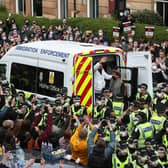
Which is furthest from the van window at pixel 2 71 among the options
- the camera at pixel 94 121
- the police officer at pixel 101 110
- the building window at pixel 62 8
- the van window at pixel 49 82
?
the building window at pixel 62 8

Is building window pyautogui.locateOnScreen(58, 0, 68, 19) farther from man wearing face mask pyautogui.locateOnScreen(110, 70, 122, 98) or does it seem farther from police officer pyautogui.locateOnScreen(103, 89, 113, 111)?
police officer pyautogui.locateOnScreen(103, 89, 113, 111)

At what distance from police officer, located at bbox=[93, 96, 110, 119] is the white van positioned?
699 mm

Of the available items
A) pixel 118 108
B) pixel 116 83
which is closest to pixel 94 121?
pixel 118 108

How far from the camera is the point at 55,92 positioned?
1620cm

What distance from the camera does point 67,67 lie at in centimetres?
1570

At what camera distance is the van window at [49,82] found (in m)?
16.0

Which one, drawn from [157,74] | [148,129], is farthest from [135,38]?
[148,129]

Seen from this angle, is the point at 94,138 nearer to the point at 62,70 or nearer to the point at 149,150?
the point at 149,150

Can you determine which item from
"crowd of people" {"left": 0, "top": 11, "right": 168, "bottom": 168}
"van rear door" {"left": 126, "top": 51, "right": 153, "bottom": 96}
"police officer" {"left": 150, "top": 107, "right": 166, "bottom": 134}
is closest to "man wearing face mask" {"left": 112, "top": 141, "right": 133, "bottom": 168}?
"crowd of people" {"left": 0, "top": 11, "right": 168, "bottom": 168}

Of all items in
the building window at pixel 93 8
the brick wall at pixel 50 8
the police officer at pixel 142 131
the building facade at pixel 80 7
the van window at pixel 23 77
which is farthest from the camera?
the brick wall at pixel 50 8

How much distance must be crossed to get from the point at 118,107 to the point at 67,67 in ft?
5.36

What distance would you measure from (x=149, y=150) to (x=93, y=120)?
9.11 ft

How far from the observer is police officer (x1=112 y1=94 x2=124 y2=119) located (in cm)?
1477

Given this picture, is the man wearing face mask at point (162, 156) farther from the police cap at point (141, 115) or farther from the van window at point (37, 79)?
the van window at point (37, 79)
